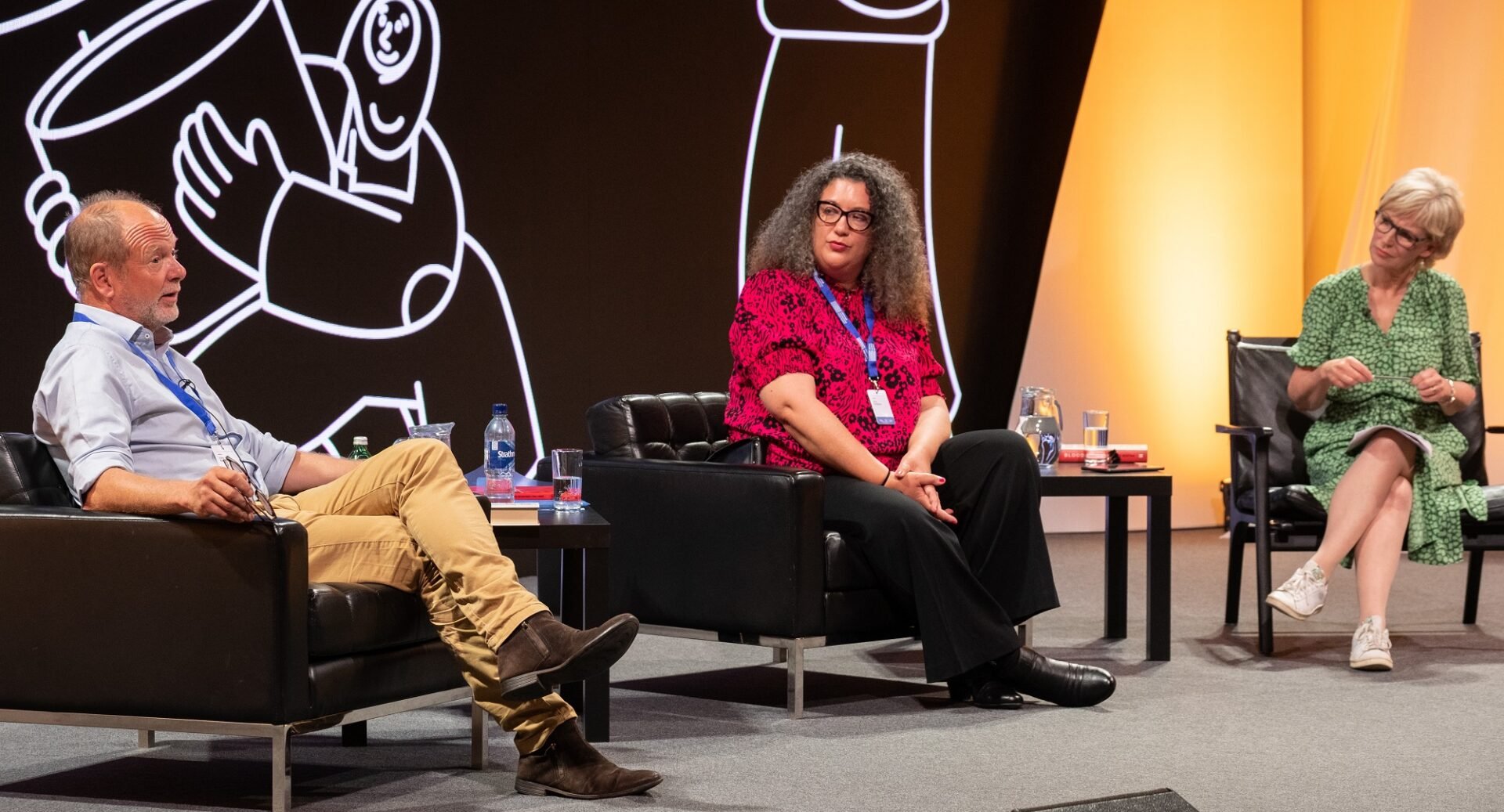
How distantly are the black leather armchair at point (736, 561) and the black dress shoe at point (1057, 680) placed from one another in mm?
250

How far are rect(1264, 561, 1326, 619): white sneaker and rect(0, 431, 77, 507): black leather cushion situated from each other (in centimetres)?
285

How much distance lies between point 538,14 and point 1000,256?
229 centimetres

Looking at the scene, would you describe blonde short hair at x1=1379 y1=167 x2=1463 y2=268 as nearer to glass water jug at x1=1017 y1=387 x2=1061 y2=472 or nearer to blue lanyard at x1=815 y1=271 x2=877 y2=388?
glass water jug at x1=1017 y1=387 x2=1061 y2=472

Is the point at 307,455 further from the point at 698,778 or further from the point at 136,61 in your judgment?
the point at 136,61

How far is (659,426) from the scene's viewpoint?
3938 millimetres

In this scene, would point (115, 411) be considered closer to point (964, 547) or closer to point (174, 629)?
point (174, 629)

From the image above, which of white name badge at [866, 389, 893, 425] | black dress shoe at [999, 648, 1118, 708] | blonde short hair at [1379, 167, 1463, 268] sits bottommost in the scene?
black dress shoe at [999, 648, 1118, 708]

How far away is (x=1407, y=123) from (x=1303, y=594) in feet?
13.0

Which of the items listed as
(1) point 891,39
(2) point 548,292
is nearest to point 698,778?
(2) point 548,292

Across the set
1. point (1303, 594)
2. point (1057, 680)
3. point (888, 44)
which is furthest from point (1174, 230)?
point (1057, 680)

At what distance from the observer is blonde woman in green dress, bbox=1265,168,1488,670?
4.14 meters

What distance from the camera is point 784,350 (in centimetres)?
358

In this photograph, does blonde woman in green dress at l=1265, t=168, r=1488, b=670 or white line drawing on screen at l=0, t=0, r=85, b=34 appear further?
white line drawing on screen at l=0, t=0, r=85, b=34

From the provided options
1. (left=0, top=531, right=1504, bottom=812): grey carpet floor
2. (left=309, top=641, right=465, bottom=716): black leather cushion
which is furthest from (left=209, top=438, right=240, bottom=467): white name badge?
(left=0, top=531, right=1504, bottom=812): grey carpet floor
